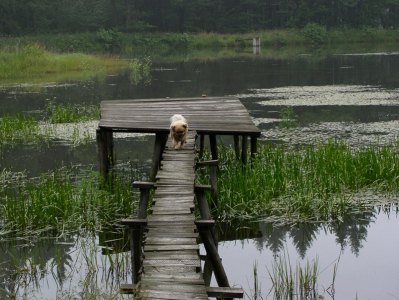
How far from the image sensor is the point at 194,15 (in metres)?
63.5

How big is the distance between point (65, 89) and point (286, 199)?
15906mm

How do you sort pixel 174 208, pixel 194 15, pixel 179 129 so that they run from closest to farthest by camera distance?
pixel 174 208 < pixel 179 129 < pixel 194 15

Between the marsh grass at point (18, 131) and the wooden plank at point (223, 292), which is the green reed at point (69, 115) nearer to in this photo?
the marsh grass at point (18, 131)

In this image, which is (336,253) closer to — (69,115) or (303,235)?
(303,235)

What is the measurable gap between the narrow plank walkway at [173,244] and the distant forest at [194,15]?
5155 centimetres

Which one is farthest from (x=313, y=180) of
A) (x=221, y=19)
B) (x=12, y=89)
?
(x=221, y=19)

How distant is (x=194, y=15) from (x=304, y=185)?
57804 mm

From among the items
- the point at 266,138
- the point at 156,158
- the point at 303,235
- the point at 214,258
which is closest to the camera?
the point at 214,258

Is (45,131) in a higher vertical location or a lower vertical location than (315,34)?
lower

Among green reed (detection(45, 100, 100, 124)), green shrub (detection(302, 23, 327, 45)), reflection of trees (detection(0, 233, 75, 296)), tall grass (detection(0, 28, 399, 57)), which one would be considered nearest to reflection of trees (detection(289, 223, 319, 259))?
reflection of trees (detection(0, 233, 75, 296))

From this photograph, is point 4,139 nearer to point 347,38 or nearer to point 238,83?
point 238,83

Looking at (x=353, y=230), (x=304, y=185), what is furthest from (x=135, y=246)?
(x=304, y=185)

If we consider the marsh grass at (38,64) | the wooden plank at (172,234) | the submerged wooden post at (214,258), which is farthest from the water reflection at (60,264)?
the marsh grass at (38,64)

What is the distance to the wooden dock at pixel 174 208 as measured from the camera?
4.09 meters
